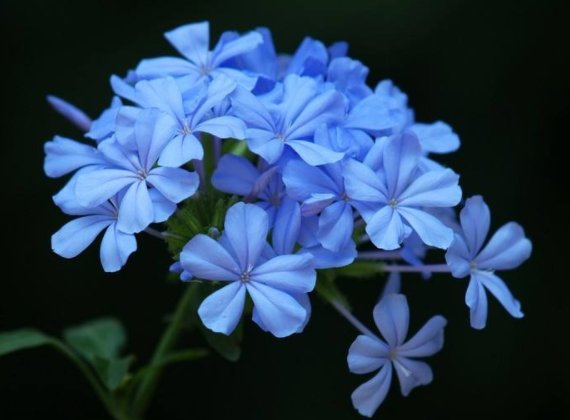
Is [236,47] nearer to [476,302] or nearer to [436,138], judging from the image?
[436,138]

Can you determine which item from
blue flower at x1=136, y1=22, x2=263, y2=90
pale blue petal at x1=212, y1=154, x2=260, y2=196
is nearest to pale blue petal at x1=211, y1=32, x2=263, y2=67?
blue flower at x1=136, y1=22, x2=263, y2=90

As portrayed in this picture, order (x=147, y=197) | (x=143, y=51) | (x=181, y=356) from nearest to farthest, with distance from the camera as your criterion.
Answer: (x=147, y=197) < (x=181, y=356) < (x=143, y=51)

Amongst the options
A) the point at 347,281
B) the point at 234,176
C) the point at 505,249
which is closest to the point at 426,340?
the point at 505,249

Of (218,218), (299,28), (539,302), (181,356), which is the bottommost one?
(539,302)

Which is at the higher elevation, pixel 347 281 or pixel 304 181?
pixel 304 181

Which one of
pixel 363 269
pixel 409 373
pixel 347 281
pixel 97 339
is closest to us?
pixel 409 373

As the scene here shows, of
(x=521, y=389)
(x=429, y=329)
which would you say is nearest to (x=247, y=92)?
(x=429, y=329)

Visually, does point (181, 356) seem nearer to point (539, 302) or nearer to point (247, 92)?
point (247, 92)
